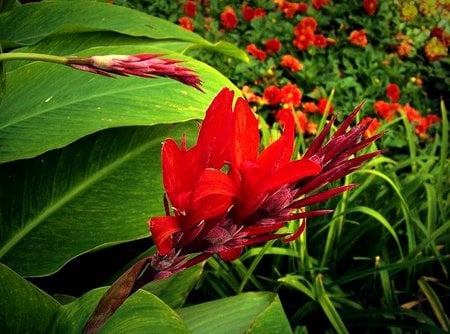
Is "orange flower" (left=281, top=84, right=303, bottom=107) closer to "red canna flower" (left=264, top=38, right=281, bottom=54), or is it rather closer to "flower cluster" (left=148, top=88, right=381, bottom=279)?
"red canna flower" (left=264, top=38, right=281, bottom=54)

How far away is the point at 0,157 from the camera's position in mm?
1096

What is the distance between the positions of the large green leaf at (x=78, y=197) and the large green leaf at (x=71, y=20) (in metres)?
0.46

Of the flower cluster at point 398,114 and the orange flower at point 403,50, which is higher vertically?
the orange flower at point 403,50

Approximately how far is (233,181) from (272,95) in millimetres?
2299

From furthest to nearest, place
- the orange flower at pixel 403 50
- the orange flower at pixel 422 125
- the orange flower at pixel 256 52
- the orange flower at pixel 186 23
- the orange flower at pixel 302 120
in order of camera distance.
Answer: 1. the orange flower at pixel 403 50
2. the orange flower at pixel 186 23
3. the orange flower at pixel 256 52
4. the orange flower at pixel 422 125
5. the orange flower at pixel 302 120

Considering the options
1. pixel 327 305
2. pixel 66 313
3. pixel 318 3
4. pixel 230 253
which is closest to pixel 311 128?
pixel 318 3

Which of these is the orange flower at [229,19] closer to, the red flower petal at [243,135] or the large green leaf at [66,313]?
the large green leaf at [66,313]

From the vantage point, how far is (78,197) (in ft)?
3.86

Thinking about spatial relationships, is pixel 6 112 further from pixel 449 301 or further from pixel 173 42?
pixel 449 301

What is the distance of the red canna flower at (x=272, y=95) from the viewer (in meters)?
2.72

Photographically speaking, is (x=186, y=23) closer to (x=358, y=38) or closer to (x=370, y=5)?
(x=358, y=38)

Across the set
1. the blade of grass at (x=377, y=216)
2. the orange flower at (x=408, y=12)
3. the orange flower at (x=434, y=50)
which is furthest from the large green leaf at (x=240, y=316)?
the orange flower at (x=408, y=12)

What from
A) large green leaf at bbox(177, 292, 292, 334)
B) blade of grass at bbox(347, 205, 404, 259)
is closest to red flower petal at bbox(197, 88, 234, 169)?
large green leaf at bbox(177, 292, 292, 334)

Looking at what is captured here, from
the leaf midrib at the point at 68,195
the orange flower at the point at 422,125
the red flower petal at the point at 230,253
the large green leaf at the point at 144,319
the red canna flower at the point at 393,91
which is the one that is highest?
the red flower petal at the point at 230,253
